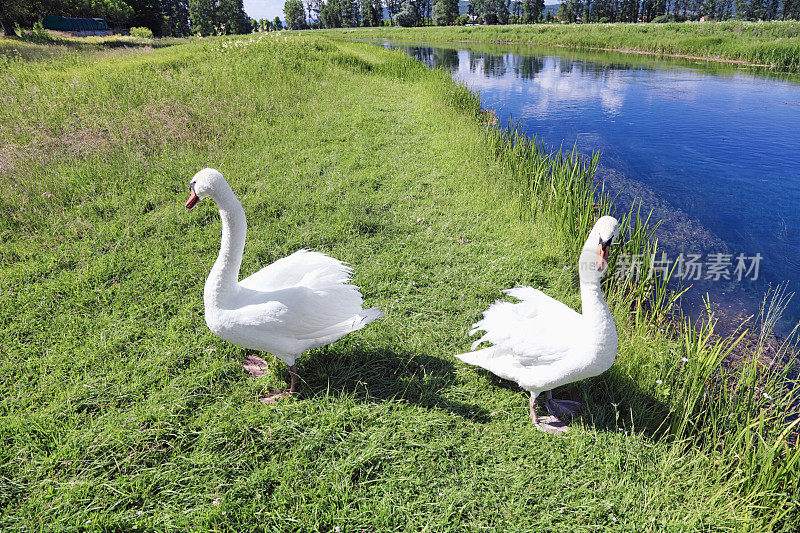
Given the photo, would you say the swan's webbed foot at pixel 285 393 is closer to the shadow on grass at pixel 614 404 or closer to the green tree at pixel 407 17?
the shadow on grass at pixel 614 404

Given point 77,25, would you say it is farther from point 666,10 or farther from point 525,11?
point 666,10

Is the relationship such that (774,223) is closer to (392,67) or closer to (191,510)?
(191,510)

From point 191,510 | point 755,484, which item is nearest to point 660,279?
point 755,484

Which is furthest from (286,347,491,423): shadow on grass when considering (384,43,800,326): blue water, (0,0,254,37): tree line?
(0,0,254,37): tree line

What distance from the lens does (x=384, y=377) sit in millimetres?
3627

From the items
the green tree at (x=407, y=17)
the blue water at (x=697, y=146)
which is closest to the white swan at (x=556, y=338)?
the blue water at (x=697, y=146)

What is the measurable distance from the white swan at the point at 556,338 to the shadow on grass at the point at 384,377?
1.21 feet

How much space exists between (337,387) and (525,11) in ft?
340

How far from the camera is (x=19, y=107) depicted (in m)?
8.60

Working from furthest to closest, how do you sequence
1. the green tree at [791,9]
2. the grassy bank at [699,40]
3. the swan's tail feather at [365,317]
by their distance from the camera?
the green tree at [791,9] < the grassy bank at [699,40] < the swan's tail feather at [365,317]

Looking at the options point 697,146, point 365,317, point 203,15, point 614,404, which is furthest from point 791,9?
point 365,317

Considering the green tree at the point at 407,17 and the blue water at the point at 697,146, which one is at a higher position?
the green tree at the point at 407,17

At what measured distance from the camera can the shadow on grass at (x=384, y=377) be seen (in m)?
3.41

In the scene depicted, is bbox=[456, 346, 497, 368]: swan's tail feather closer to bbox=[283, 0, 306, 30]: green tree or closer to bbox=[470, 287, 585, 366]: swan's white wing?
bbox=[470, 287, 585, 366]: swan's white wing
